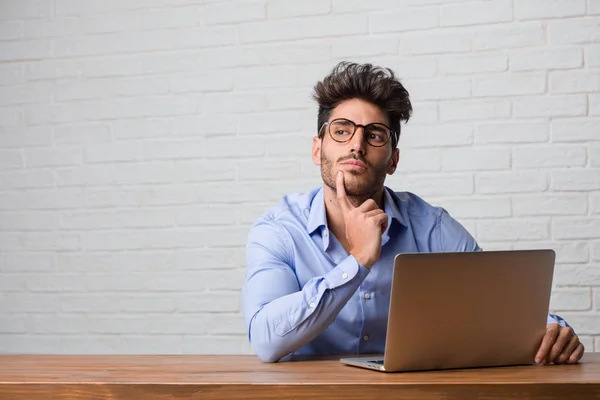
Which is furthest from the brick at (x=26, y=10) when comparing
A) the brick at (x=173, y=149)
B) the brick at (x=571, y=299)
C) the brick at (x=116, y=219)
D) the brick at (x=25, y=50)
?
the brick at (x=571, y=299)

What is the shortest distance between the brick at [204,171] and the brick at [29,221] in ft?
1.92

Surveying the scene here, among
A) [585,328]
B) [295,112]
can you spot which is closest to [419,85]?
[295,112]

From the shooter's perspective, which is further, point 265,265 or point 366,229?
point 265,265

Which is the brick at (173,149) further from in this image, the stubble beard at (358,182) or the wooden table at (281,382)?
the wooden table at (281,382)

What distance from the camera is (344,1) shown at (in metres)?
3.26

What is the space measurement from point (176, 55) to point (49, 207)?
2.75ft

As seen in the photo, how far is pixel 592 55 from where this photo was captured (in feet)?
9.95

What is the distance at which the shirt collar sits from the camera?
2.25 metres

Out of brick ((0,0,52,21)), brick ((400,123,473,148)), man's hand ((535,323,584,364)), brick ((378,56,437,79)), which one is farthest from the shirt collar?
brick ((0,0,52,21))

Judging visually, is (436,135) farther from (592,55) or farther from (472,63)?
(592,55)

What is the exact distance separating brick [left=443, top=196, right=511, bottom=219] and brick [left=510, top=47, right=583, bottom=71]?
50 centimetres

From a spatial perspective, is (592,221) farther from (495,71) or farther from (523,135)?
(495,71)

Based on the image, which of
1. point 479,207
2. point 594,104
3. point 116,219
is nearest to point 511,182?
point 479,207

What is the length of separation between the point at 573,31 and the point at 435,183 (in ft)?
2.44
